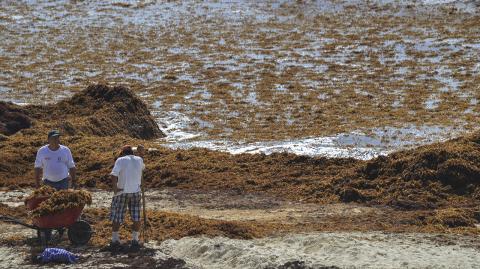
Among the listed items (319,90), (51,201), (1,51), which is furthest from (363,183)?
(1,51)

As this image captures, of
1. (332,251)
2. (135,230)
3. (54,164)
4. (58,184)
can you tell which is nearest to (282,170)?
(58,184)

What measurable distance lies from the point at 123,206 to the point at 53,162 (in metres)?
1.63

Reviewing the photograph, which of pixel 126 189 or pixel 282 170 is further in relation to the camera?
pixel 282 170

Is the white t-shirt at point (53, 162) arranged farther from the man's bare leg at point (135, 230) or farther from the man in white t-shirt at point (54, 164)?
the man's bare leg at point (135, 230)

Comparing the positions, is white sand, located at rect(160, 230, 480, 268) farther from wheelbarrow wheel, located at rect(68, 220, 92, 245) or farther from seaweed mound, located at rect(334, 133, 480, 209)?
seaweed mound, located at rect(334, 133, 480, 209)

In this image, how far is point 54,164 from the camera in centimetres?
1388

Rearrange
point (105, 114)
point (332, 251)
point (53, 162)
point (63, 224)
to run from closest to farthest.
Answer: point (332, 251) → point (63, 224) → point (53, 162) → point (105, 114)

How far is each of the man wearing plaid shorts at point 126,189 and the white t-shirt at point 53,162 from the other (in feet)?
4.35

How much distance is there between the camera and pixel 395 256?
1219 cm

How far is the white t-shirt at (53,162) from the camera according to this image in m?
13.8

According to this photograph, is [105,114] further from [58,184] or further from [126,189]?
[126,189]

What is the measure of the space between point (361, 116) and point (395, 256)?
1883cm

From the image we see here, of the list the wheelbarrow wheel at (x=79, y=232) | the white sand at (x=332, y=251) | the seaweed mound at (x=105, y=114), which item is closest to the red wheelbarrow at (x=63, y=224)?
the wheelbarrow wheel at (x=79, y=232)

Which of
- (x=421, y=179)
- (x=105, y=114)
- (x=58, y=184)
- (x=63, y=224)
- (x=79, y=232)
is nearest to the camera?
(x=63, y=224)
